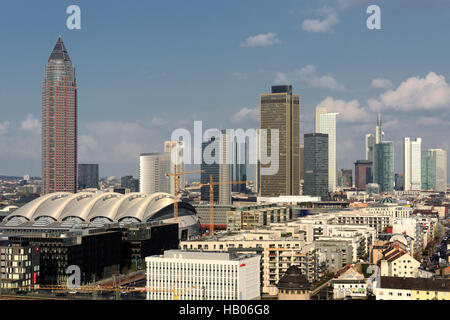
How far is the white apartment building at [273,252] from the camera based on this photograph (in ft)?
123

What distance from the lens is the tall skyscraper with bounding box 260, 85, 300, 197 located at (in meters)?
124

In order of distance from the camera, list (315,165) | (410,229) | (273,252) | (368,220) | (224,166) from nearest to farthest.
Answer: (273,252) → (410,229) → (368,220) → (224,166) → (315,165)

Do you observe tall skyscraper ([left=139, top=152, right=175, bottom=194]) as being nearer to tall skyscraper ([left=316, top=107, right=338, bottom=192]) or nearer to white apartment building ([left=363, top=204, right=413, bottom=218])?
white apartment building ([left=363, top=204, right=413, bottom=218])

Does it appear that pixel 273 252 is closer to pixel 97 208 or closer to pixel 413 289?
pixel 413 289

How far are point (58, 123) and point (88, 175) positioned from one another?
22881 mm

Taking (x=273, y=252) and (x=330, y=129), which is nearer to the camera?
(x=273, y=252)

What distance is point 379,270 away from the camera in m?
39.7

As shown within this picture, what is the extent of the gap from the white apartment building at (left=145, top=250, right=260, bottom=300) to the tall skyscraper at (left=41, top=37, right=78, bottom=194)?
102 m

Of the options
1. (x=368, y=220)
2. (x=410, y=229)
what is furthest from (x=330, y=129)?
(x=410, y=229)

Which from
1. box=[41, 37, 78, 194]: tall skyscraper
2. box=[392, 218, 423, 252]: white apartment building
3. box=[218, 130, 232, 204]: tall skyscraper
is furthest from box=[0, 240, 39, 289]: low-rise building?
box=[41, 37, 78, 194]: tall skyscraper

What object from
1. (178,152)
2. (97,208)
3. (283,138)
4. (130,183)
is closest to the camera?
(97,208)

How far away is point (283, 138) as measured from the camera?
125 metres

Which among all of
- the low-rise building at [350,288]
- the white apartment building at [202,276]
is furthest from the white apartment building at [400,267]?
the white apartment building at [202,276]

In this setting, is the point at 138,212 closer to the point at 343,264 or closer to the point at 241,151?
the point at 343,264
